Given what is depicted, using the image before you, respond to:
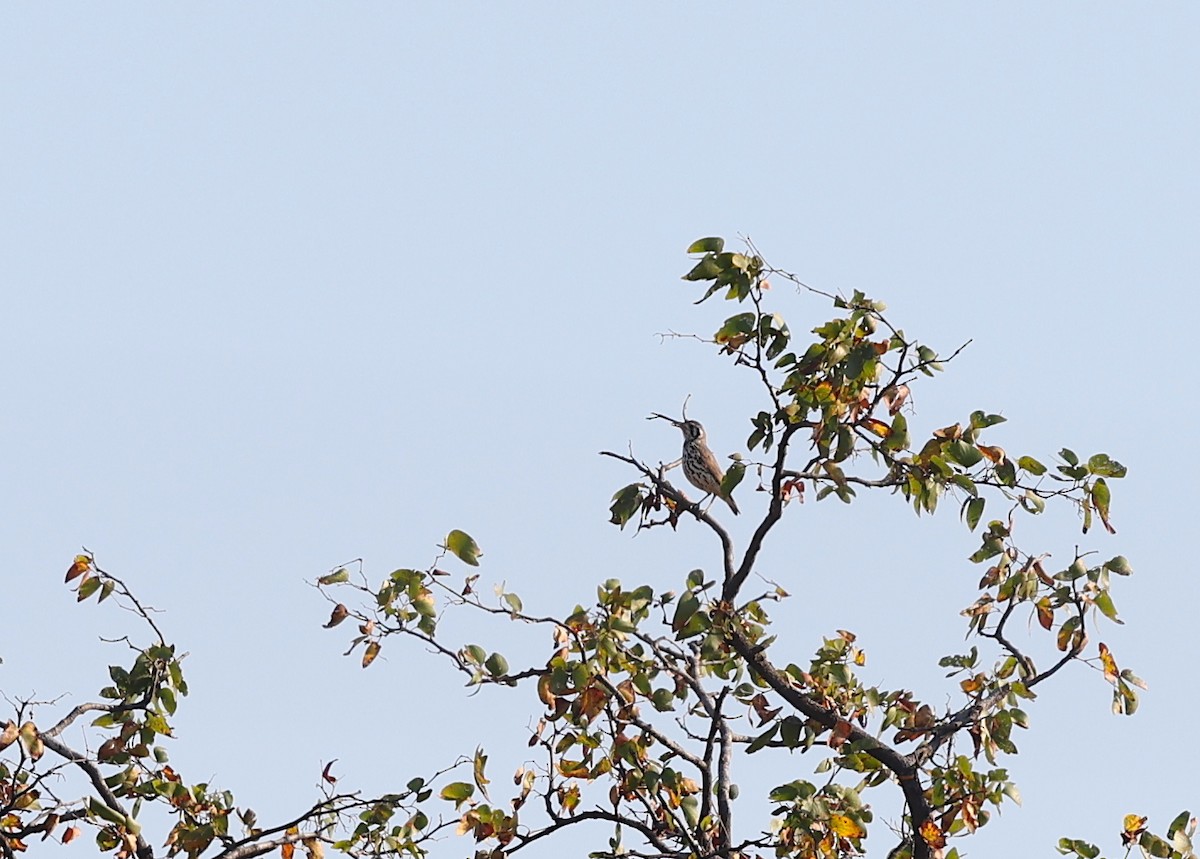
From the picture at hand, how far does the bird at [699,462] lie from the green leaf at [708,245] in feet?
9.56

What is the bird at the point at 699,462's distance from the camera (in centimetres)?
1003

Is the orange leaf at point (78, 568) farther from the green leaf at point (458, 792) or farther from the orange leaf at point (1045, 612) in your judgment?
the orange leaf at point (1045, 612)

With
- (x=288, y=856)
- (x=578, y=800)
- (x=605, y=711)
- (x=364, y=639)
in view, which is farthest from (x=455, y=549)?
(x=288, y=856)

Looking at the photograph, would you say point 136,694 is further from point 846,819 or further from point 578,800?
point 846,819

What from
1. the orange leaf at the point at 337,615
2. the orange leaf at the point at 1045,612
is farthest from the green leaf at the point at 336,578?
the orange leaf at the point at 1045,612

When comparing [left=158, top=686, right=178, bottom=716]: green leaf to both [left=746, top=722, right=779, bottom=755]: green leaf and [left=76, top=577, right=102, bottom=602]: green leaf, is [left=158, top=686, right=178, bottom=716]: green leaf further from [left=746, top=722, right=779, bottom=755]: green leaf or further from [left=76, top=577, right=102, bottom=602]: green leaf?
[left=746, top=722, right=779, bottom=755]: green leaf

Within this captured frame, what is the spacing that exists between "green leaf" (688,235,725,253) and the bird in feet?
9.56

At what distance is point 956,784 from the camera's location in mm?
7688

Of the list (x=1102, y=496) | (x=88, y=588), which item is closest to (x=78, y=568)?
(x=88, y=588)

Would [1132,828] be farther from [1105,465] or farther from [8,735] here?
[8,735]

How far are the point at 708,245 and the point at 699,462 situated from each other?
3135mm

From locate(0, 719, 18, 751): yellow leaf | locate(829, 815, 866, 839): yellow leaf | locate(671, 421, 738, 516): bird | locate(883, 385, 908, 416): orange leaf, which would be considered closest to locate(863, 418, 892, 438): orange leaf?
locate(883, 385, 908, 416): orange leaf

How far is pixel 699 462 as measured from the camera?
32.9ft

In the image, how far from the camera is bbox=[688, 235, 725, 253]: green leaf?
703cm
